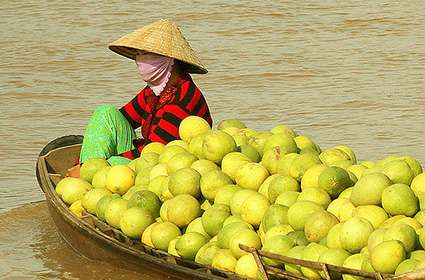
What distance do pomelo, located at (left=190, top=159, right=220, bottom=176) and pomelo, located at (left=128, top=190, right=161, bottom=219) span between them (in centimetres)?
27

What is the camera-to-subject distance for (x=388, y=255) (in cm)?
416

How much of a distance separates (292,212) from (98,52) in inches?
332

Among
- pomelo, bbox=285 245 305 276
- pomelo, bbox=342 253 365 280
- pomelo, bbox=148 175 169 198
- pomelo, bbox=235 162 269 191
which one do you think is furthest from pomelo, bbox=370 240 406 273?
pomelo, bbox=148 175 169 198

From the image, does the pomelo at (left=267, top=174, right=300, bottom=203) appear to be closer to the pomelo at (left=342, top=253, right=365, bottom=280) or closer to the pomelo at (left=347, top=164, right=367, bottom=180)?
the pomelo at (left=347, top=164, right=367, bottom=180)

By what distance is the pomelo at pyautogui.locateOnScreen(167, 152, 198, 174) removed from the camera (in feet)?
18.0

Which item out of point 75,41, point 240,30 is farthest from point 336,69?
point 75,41

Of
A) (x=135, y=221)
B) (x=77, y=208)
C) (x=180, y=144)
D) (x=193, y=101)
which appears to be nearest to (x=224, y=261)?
(x=135, y=221)

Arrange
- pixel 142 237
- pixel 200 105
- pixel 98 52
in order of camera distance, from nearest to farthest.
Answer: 1. pixel 142 237
2. pixel 200 105
3. pixel 98 52

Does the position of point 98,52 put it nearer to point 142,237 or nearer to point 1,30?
point 1,30

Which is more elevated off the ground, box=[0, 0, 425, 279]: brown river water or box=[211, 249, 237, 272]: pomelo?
box=[211, 249, 237, 272]: pomelo

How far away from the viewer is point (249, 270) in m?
4.64

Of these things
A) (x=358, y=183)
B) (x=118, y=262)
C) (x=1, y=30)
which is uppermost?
(x=358, y=183)

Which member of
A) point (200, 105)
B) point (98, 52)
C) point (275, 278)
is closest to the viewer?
point (275, 278)

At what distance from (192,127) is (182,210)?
31.9 inches
